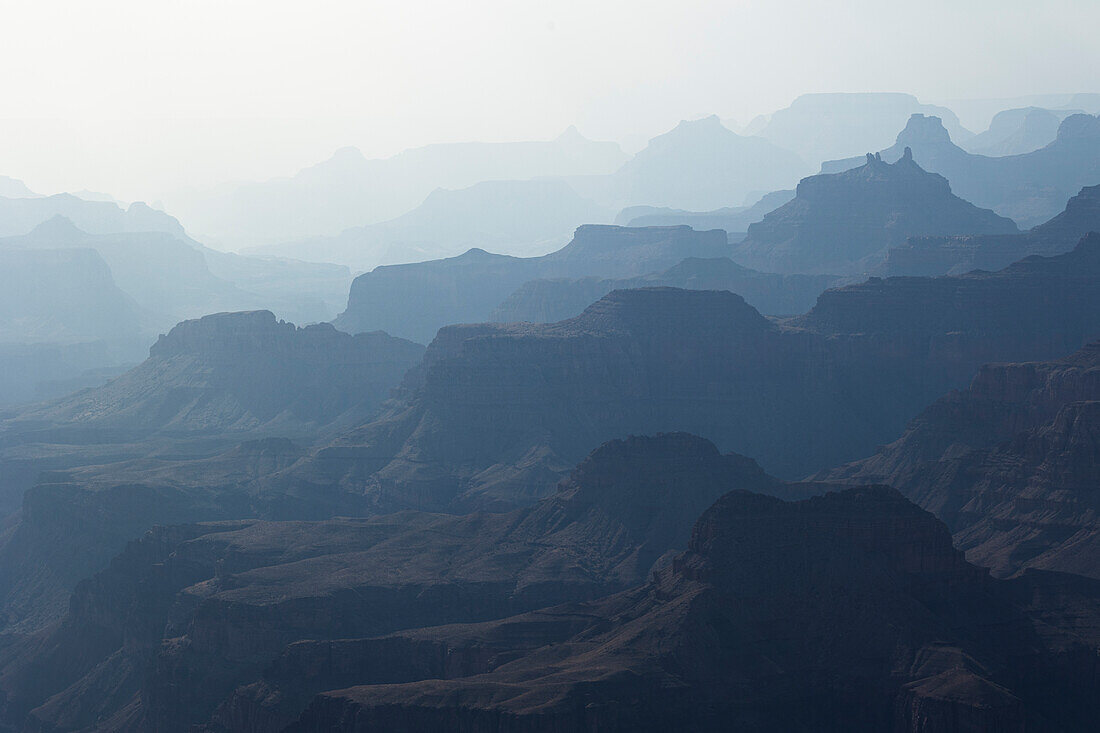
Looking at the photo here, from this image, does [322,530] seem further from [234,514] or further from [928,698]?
[928,698]

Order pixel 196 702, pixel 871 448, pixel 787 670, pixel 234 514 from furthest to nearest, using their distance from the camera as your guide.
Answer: pixel 871 448 < pixel 234 514 < pixel 196 702 < pixel 787 670

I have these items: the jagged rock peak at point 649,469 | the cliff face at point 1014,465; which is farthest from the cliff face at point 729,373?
the jagged rock peak at point 649,469

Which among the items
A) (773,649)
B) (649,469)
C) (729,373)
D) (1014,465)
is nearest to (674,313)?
(729,373)

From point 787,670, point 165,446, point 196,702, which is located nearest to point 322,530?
point 196,702

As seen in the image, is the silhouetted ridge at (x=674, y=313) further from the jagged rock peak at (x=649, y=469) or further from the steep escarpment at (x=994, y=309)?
the jagged rock peak at (x=649, y=469)

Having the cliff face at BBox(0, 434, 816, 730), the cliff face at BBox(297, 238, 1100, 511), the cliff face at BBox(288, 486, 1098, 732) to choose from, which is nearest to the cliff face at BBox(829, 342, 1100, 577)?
the cliff face at BBox(0, 434, 816, 730)
